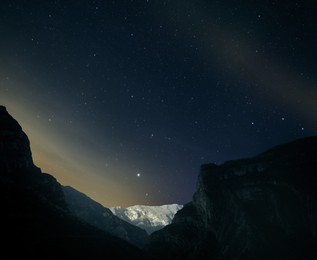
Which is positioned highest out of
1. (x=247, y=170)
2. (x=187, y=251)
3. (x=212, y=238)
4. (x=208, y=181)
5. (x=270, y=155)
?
(x=270, y=155)

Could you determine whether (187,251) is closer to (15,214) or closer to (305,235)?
(305,235)

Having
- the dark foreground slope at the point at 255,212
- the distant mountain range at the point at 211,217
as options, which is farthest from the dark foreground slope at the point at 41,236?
the dark foreground slope at the point at 255,212

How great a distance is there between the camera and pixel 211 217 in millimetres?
127750

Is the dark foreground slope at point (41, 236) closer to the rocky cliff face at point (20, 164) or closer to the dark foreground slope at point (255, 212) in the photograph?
the rocky cliff face at point (20, 164)

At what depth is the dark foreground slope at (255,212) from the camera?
97438mm

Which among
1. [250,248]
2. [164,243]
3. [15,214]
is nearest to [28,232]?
[15,214]

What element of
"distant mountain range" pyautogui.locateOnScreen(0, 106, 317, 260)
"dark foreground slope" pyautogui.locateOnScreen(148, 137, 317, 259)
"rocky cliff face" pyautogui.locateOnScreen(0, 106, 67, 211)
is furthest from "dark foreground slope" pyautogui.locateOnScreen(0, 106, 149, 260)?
"dark foreground slope" pyautogui.locateOnScreen(148, 137, 317, 259)

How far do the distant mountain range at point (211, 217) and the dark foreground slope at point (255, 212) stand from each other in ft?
1.07

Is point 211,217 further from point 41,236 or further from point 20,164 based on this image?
point 20,164

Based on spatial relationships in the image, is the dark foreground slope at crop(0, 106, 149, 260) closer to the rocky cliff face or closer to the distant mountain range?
the distant mountain range

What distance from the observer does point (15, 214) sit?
8462 centimetres

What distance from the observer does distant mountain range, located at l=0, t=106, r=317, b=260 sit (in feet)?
253

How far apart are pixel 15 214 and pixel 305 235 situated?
102 metres

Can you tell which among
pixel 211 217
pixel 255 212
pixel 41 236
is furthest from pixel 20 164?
pixel 255 212
